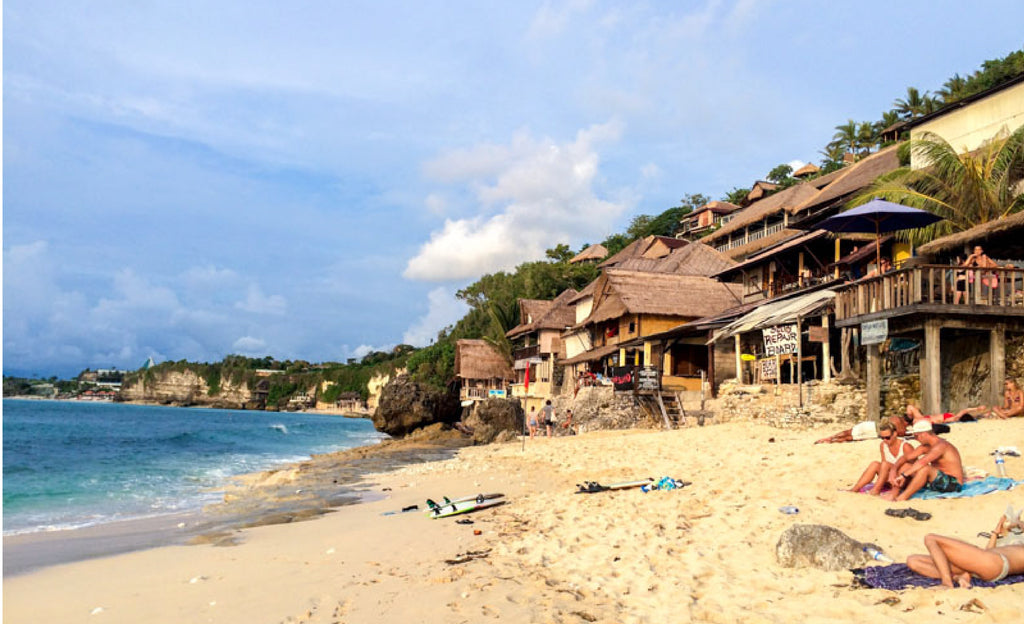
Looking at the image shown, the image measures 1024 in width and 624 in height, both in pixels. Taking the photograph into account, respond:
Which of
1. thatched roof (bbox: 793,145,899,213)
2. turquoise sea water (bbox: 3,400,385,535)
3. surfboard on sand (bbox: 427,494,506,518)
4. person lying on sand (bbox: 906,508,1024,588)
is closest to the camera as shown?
person lying on sand (bbox: 906,508,1024,588)

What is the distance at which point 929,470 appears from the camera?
23.7ft

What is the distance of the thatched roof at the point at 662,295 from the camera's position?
27.3m

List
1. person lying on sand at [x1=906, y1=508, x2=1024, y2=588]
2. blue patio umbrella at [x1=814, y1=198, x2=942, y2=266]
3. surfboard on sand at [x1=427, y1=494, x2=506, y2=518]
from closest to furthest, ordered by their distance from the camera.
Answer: person lying on sand at [x1=906, y1=508, x2=1024, y2=588], surfboard on sand at [x1=427, y1=494, x2=506, y2=518], blue patio umbrella at [x1=814, y1=198, x2=942, y2=266]

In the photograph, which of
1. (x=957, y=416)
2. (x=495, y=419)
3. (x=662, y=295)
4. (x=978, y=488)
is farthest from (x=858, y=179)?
(x=978, y=488)

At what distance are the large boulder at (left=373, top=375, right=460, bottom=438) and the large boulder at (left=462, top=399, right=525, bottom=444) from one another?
Answer: 6.32 metres

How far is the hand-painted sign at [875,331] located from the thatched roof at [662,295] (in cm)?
1432

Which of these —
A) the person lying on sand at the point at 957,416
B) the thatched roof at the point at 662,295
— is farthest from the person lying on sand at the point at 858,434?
the thatched roof at the point at 662,295

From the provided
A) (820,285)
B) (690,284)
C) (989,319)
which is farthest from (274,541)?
(690,284)

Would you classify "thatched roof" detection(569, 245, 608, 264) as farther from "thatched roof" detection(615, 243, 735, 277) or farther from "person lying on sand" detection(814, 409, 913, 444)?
"person lying on sand" detection(814, 409, 913, 444)

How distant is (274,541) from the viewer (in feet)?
31.3

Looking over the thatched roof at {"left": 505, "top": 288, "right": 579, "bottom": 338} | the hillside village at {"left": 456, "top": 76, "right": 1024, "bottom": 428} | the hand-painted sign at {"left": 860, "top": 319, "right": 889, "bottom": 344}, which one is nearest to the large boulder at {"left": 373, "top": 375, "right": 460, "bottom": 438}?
the hillside village at {"left": 456, "top": 76, "right": 1024, "bottom": 428}

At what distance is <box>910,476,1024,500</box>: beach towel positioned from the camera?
6883 mm

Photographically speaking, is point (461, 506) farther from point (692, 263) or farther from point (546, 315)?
point (546, 315)

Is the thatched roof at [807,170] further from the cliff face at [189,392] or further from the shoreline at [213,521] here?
the cliff face at [189,392]
